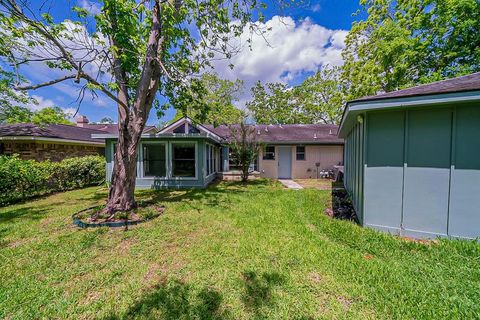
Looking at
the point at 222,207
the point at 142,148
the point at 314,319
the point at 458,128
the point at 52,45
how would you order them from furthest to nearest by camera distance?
the point at 142,148 → the point at 222,207 → the point at 52,45 → the point at 458,128 → the point at 314,319

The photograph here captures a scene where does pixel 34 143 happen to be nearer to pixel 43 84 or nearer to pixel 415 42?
pixel 43 84

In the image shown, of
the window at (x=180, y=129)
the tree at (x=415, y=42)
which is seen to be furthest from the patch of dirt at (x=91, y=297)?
the tree at (x=415, y=42)

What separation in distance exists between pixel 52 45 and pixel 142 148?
611 cm

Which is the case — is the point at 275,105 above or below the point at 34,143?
above

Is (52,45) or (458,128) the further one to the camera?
(52,45)

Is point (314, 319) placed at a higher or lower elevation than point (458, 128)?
lower

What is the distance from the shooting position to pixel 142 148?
10.2 metres

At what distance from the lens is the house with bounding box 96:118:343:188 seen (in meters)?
10.2

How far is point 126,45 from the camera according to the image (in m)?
5.90

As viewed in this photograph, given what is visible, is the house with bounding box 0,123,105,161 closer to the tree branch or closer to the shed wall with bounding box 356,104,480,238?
the tree branch

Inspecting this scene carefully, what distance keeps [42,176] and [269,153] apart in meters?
11.5

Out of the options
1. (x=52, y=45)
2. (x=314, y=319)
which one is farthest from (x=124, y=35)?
(x=314, y=319)

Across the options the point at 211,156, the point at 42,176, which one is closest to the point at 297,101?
the point at 211,156

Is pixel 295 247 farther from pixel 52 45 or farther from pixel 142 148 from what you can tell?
pixel 142 148
